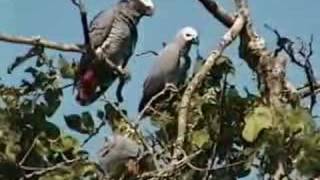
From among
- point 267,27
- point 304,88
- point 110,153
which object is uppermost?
point 267,27

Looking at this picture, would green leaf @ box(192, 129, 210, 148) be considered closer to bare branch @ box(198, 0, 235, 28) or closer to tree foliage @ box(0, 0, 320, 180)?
tree foliage @ box(0, 0, 320, 180)

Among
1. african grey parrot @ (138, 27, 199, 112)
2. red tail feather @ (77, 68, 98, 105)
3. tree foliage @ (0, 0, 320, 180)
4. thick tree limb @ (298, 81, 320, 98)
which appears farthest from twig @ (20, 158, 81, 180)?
african grey parrot @ (138, 27, 199, 112)

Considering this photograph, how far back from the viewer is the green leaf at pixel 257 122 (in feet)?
9.78

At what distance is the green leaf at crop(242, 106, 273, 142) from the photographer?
2.98 metres

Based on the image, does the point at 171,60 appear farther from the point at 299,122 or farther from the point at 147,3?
the point at 299,122

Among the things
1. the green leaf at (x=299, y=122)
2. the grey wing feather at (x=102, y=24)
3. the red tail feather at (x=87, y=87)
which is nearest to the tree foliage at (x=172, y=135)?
the green leaf at (x=299, y=122)

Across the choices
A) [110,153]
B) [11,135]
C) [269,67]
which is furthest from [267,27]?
[11,135]

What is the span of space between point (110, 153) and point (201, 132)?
0.52 m

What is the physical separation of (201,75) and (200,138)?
0.27 m

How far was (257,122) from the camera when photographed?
3.00 metres

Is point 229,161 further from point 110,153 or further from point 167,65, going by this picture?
point 167,65

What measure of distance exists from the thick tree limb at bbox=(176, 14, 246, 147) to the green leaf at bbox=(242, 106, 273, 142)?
0.25 meters

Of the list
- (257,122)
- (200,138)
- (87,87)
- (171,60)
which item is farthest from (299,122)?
(171,60)

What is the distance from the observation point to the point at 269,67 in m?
3.58
